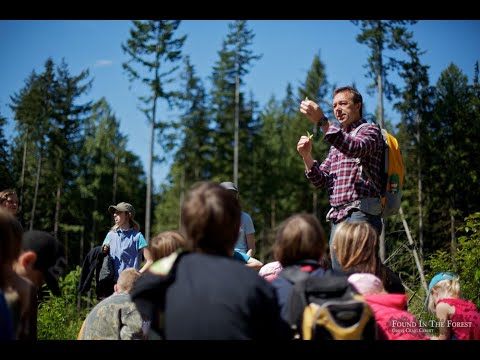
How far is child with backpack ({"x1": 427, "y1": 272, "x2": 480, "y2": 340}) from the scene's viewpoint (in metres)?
3.98

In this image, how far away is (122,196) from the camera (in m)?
39.7

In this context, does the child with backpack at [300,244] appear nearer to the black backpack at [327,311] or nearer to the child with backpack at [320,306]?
the child with backpack at [320,306]

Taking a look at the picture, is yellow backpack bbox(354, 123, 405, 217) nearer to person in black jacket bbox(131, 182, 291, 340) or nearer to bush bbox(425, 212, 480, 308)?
bush bbox(425, 212, 480, 308)

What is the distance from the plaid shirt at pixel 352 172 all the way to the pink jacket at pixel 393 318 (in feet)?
3.90

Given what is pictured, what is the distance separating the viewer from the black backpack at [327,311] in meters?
2.82

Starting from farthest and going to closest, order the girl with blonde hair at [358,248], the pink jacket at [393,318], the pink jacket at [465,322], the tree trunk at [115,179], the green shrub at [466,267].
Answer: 1. the tree trunk at [115,179]
2. the green shrub at [466,267]
3. the pink jacket at [465,322]
4. the girl with blonde hair at [358,248]
5. the pink jacket at [393,318]

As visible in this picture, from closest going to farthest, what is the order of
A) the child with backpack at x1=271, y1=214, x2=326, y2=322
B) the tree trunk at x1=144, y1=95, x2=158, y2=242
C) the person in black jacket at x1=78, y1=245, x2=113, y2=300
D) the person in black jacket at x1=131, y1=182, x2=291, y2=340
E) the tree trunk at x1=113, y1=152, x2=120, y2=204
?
the person in black jacket at x1=131, y1=182, x2=291, y2=340 → the child with backpack at x1=271, y1=214, x2=326, y2=322 → the person in black jacket at x1=78, y1=245, x2=113, y2=300 → the tree trunk at x1=144, y1=95, x2=158, y2=242 → the tree trunk at x1=113, y1=152, x2=120, y2=204

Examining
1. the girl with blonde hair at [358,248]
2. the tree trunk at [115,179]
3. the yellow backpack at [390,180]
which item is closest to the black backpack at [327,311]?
the girl with blonde hair at [358,248]

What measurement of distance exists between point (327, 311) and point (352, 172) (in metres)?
1.93

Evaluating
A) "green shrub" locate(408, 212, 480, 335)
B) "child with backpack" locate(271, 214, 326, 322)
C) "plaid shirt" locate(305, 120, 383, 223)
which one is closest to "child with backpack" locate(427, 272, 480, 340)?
"green shrub" locate(408, 212, 480, 335)

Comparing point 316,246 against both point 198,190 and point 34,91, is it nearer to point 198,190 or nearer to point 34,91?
point 198,190

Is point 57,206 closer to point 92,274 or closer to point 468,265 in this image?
point 92,274
